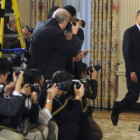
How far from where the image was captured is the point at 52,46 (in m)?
2.92

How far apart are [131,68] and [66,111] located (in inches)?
64.6

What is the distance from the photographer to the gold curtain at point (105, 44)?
527cm

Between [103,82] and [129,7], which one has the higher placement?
[129,7]

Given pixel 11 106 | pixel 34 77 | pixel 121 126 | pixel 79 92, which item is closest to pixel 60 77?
pixel 79 92

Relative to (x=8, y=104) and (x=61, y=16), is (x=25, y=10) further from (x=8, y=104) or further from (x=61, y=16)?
(x=8, y=104)

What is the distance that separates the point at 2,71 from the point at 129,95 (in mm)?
2151

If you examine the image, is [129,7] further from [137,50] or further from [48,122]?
[48,122]

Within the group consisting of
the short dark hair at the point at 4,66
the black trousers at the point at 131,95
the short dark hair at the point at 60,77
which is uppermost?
the short dark hair at the point at 4,66

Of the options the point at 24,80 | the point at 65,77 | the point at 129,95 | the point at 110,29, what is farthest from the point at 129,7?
the point at 24,80

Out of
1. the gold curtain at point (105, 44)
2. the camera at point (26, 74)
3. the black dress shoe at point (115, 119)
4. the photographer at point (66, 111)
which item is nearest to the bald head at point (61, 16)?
the photographer at point (66, 111)

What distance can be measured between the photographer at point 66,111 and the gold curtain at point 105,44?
9.68 ft

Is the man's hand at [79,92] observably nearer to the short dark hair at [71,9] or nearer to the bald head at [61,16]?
the bald head at [61,16]

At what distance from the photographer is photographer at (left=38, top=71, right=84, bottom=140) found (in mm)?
2354

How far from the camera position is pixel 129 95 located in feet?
12.6
